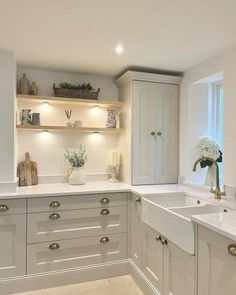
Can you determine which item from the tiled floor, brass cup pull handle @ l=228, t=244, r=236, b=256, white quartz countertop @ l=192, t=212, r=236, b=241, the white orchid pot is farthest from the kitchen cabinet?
brass cup pull handle @ l=228, t=244, r=236, b=256

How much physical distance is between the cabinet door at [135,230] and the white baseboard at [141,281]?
6 centimetres

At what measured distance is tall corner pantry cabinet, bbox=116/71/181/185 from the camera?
9.67 ft

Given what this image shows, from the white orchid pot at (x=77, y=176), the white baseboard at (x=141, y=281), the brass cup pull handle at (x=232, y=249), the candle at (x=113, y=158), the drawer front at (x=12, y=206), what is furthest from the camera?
the candle at (x=113, y=158)

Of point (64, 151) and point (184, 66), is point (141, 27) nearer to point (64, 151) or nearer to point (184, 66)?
point (184, 66)

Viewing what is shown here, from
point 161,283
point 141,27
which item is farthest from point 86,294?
point 141,27

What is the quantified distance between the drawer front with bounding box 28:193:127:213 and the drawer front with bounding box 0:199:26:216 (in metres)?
0.06

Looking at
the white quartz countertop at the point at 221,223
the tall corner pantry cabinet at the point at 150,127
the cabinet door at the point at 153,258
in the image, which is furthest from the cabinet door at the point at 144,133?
the white quartz countertop at the point at 221,223

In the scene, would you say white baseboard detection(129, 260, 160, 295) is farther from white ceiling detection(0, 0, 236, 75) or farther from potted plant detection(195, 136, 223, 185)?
white ceiling detection(0, 0, 236, 75)

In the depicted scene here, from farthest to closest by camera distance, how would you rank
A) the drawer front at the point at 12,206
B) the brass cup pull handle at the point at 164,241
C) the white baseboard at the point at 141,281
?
the drawer front at the point at 12,206, the white baseboard at the point at 141,281, the brass cup pull handle at the point at 164,241

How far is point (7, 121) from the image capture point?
247cm

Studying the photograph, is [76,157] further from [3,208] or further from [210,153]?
[210,153]

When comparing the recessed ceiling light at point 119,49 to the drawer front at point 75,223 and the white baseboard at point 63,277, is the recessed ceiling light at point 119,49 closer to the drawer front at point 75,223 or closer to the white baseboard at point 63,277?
the drawer front at point 75,223

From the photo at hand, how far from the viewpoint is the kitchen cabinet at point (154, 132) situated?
2.96 meters

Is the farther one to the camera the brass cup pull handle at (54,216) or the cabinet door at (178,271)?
the brass cup pull handle at (54,216)
